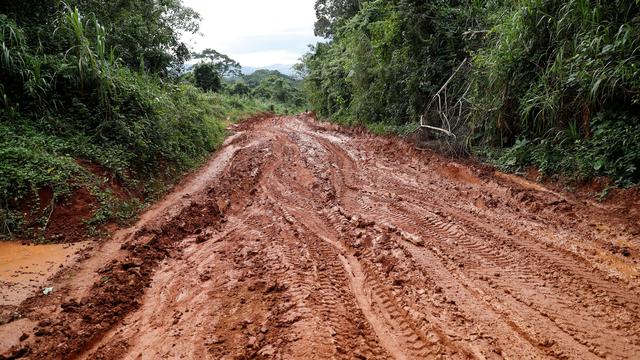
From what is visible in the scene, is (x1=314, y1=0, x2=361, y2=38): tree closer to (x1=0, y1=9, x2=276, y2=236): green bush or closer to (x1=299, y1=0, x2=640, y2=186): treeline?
(x1=299, y1=0, x2=640, y2=186): treeline

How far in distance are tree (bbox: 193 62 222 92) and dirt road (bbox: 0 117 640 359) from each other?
19.2 meters

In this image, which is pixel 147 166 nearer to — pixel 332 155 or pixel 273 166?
pixel 273 166

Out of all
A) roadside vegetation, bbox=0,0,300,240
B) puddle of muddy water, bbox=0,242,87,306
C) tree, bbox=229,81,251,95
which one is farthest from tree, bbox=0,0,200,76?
tree, bbox=229,81,251,95

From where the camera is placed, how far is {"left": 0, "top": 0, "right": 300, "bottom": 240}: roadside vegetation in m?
4.38

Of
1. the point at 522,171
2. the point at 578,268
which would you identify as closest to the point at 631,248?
the point at 578,268

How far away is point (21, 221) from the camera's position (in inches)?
160

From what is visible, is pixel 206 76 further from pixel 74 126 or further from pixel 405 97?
pixel 74 126

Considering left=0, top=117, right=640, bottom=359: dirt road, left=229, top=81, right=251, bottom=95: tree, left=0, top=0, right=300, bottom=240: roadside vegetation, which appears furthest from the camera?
left=229, top=81, right=251, bottom=95: tree

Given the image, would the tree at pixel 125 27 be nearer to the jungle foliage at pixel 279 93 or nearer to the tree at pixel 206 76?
the tree at pixel 206 76

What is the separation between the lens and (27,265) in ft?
11.5

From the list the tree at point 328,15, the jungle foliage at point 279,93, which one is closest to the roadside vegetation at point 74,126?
the tree at point 328,15

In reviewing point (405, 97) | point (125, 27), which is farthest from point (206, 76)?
point (405, 97)

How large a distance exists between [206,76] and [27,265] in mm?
21131

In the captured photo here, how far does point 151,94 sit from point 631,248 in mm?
7566
